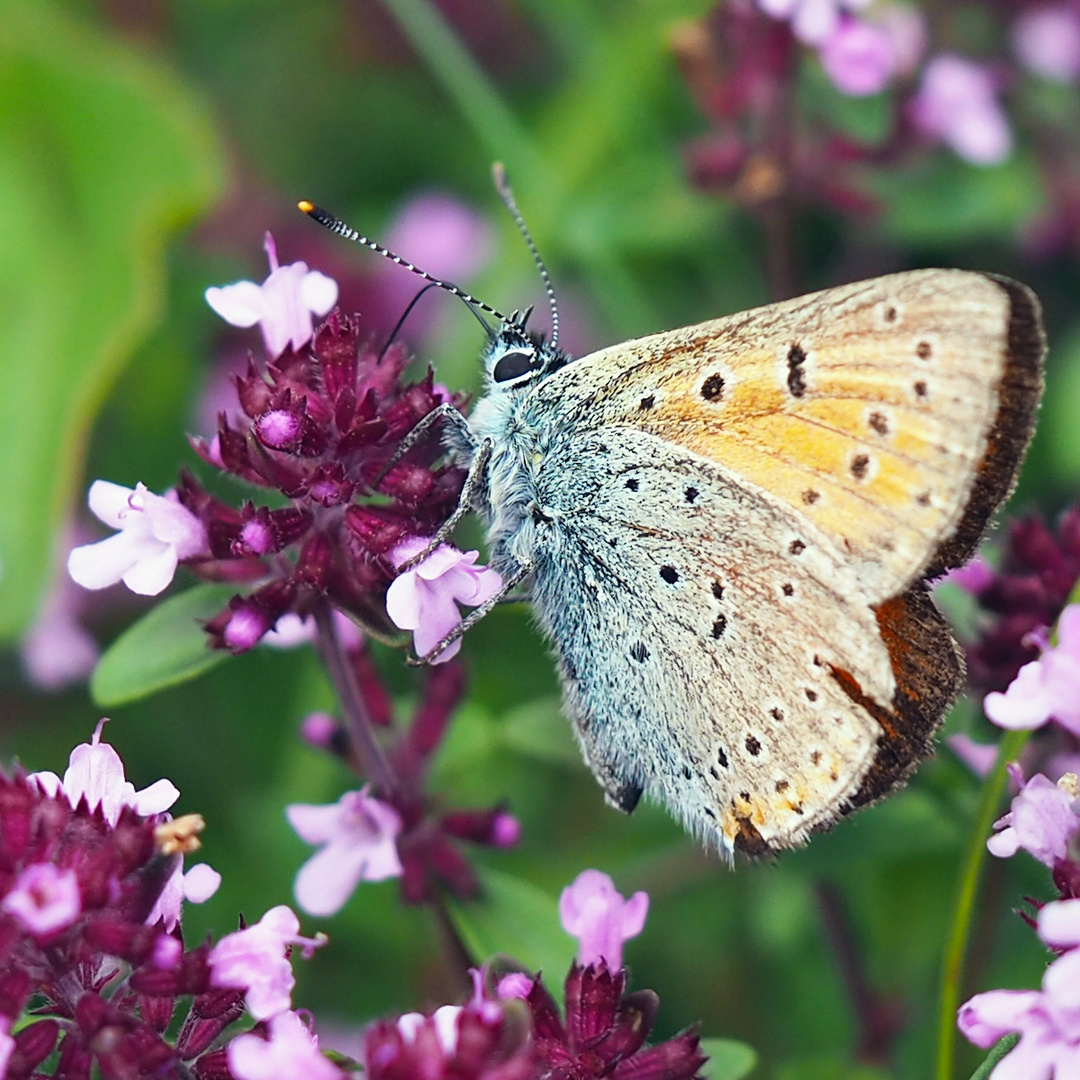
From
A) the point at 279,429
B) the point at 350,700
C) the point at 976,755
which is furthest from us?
the point at 976,755

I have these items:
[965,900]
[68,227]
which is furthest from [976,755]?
[68,227]

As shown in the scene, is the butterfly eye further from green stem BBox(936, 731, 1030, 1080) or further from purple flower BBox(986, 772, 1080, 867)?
purple flower BBox(986, 772, 1080, 867)

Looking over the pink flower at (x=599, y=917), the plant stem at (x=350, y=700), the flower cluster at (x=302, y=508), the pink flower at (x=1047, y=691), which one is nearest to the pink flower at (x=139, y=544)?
the flower cluster at (x=302, y=508)

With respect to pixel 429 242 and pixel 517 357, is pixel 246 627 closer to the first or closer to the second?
pixel 517 357

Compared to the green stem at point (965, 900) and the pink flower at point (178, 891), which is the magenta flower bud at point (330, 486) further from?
the green stem at point (965, 900)

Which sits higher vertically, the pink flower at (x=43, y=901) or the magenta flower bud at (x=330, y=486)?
the pink flower at (x=43, y=901)

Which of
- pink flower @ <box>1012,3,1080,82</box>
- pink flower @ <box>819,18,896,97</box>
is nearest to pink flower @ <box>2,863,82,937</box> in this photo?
pink flower @ <box>819,18,896,97</box>
